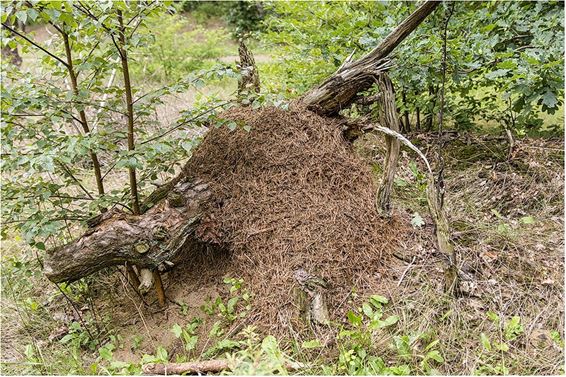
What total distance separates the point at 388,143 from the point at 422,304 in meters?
1.11

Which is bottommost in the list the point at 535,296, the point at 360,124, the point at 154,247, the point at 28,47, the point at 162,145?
the point at 535,296

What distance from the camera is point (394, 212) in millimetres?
3117

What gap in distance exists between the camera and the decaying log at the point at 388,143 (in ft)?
9.56

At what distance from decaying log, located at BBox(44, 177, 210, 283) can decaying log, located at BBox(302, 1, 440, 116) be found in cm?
127

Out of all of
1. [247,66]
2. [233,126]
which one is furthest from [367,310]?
[247,66]

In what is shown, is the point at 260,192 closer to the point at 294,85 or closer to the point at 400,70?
the point at 400,70

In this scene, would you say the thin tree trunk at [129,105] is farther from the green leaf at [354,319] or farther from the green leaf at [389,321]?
the green leaf at [389,321]

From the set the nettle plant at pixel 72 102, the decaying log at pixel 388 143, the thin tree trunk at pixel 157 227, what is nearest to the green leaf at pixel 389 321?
the decaying log at pixel 388 143

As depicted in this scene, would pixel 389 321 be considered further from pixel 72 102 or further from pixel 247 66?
pixel 247 66

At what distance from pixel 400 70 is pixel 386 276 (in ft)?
5.69

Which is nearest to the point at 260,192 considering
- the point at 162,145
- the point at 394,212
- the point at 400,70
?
the point at 162,145

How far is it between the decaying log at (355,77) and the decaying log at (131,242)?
1.27 metres

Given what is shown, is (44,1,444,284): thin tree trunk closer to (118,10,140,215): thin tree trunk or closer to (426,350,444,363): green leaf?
(118,10,140,215): thin tree trunk

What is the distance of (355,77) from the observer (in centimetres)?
310
